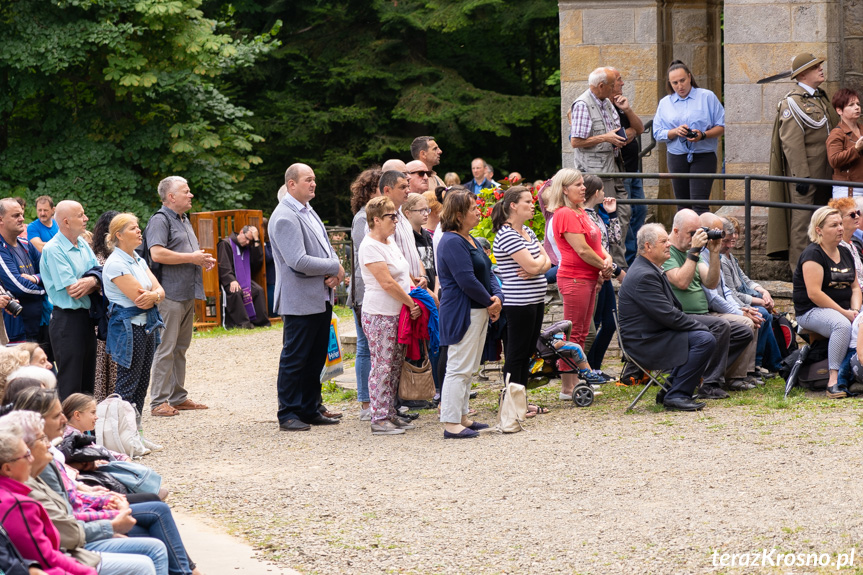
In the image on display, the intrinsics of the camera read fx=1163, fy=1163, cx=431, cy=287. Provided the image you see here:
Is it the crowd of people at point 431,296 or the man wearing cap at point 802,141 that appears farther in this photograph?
the man wearing cap at point 802,141

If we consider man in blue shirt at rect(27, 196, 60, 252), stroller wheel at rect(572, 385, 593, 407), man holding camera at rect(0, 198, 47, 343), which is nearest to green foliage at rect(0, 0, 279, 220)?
man in blue shirt at rect(27, 196, 60, 252)

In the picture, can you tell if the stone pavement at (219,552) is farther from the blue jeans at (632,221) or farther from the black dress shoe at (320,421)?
the blue jeans at (632,221)

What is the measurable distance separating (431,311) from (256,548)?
2.95m

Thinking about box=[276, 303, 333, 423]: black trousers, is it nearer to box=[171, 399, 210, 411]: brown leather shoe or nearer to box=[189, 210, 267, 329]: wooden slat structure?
box=[171, 399, 210, 411]: brown leather shoe

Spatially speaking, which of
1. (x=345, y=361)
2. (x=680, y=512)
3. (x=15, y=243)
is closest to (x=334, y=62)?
(x=345, y=361)

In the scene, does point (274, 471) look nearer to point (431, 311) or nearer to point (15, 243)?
point (431, 311)

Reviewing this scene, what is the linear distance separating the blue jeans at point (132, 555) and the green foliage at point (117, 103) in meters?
17.5

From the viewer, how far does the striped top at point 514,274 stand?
8.38 meters

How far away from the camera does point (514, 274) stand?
838 cm

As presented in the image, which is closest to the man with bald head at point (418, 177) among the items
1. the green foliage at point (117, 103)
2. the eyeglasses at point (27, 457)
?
the eyeglasses at point (27, 457)

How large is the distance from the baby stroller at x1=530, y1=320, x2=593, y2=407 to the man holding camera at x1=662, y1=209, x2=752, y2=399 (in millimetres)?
890

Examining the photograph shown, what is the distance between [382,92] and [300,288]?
17.4 m

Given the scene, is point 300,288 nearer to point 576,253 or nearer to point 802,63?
point 576,253

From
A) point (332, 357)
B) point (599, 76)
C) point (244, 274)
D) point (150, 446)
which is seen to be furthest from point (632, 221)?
point (244, 274)
